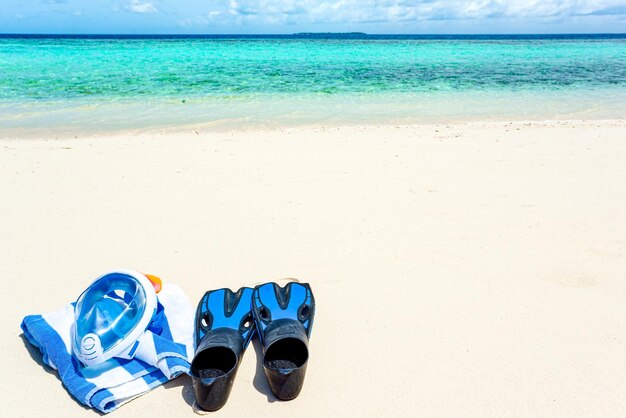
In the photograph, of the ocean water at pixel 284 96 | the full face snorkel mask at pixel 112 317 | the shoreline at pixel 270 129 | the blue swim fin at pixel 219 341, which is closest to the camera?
the blue swim fin at pixel 219 341

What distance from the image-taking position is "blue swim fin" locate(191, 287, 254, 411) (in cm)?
199

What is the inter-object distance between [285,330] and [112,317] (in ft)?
2.74

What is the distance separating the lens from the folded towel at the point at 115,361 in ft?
6.69

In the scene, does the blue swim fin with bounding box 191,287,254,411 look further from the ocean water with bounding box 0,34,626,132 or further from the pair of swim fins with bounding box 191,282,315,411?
the ocean water with bounding box 0,34,626,132

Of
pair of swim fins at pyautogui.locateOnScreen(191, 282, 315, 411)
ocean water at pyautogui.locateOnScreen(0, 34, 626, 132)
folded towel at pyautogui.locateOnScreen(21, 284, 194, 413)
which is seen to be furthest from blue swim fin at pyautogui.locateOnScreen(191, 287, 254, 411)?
ocean water at pyautogui.locateOnScreen(0, 34, 626, 132)

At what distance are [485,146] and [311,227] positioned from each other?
3.43 m

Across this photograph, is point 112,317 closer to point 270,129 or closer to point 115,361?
point 115,361

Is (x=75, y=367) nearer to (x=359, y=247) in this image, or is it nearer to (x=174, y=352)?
(x=174, y=352)

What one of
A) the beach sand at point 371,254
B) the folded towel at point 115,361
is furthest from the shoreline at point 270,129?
the folded towel at point 115,361

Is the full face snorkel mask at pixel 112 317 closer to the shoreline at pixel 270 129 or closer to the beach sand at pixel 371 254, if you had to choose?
the beach sand at pixel 371 254

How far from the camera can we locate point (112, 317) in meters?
2.23

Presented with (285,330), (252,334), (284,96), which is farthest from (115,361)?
(284,96)

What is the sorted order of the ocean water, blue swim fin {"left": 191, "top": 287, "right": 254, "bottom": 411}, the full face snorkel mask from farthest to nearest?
the ocean water < the full face snorkel mask < blue swim fin {"left": 191, "top": 287, "right": 254, "bottom": 411}

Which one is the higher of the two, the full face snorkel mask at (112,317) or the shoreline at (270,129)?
the full face snorkel mask at (112,317)
